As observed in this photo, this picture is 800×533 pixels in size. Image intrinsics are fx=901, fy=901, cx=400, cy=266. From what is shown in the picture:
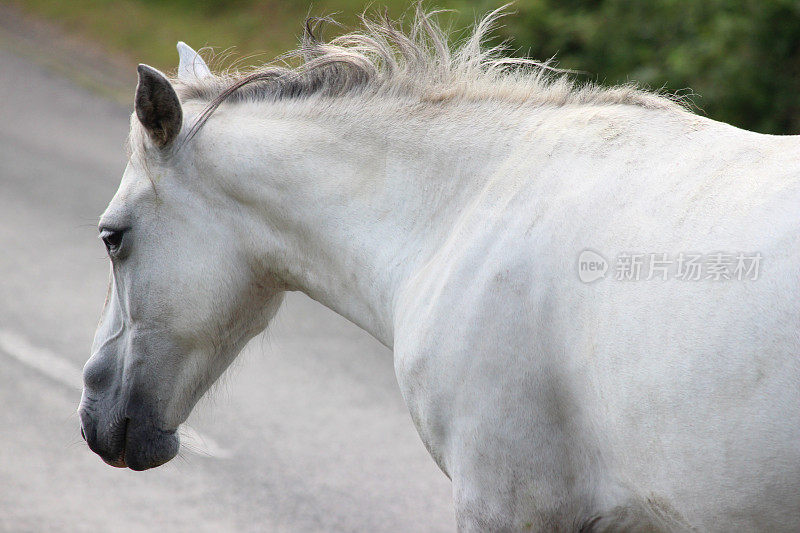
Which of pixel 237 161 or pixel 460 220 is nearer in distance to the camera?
pixel 460 220

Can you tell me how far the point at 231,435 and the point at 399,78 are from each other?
2.69 meters

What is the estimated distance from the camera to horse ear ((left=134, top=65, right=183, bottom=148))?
2439 millimetres

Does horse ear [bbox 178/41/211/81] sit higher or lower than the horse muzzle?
higher

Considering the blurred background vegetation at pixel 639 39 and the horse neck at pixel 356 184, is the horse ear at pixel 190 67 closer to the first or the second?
the horse neck at pixel 356 184

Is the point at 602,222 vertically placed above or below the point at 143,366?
above

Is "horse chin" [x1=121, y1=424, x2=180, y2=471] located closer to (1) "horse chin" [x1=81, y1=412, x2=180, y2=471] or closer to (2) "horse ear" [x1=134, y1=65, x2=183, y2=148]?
(1) "horse chin" [x1=81, y1=412, x2=180, y2=471]

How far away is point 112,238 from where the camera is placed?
107 inches

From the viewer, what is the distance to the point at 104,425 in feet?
9.34

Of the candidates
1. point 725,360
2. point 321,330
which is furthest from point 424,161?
point 321,330

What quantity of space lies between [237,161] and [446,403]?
963 mm

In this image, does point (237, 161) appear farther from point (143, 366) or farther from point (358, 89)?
point (143, 366)

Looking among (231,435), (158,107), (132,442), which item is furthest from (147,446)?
(231,435)

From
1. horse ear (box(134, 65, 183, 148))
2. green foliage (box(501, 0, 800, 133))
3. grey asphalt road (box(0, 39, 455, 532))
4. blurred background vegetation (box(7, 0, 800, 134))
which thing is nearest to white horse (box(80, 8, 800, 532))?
horse ear (box(134, 65, 183, 148))

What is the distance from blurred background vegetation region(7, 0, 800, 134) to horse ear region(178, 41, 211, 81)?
1648 millimetres
